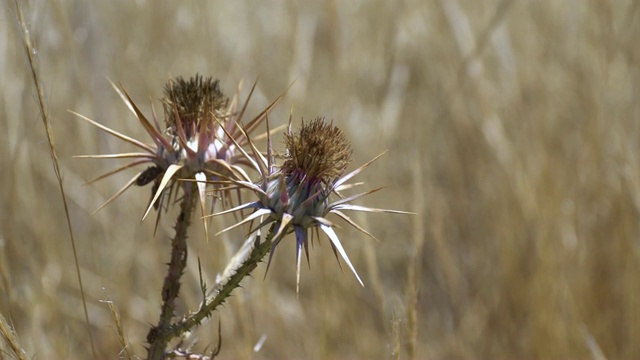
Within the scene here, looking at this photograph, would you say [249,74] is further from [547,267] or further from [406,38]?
[547,267]

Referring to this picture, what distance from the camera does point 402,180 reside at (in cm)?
372

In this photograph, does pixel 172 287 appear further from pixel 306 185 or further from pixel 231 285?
pixel 306 185

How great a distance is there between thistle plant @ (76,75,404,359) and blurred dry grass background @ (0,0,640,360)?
88 cm

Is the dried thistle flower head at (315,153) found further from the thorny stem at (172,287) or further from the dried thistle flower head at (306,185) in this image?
the thorny stem at (172,287)

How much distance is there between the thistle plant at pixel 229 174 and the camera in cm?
106

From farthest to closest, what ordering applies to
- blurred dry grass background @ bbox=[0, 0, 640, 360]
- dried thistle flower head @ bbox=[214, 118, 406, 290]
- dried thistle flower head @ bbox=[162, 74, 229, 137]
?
blurred dry grass background @ bbox=[0, 0, 640, 360] → dried thistle flower head @ bbox=[162, 74, 229, 137] → dried thistle flower head @ bbox=[214, 118, 406, 290]

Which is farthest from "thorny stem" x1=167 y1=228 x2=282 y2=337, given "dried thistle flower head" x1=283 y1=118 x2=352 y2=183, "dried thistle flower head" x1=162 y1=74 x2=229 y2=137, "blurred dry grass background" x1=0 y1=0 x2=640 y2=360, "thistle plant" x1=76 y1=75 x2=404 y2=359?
"blurred dry grass background" x1=0 y1=0 x2=640 y2=360

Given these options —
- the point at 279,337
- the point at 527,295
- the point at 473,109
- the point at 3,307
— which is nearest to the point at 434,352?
the point at 527,295

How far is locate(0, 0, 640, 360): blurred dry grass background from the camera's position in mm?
2549

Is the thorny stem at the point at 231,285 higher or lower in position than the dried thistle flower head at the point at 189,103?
A: lower

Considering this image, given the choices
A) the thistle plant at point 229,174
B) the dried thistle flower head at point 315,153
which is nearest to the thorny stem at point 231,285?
the thistle plant at point 229,174

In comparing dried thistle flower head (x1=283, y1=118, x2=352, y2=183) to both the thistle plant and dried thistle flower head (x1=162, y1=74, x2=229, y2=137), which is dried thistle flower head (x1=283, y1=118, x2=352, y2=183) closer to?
the thistle plant

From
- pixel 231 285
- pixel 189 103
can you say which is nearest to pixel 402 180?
pixel 189 103

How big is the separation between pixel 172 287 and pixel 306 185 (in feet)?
0.86
